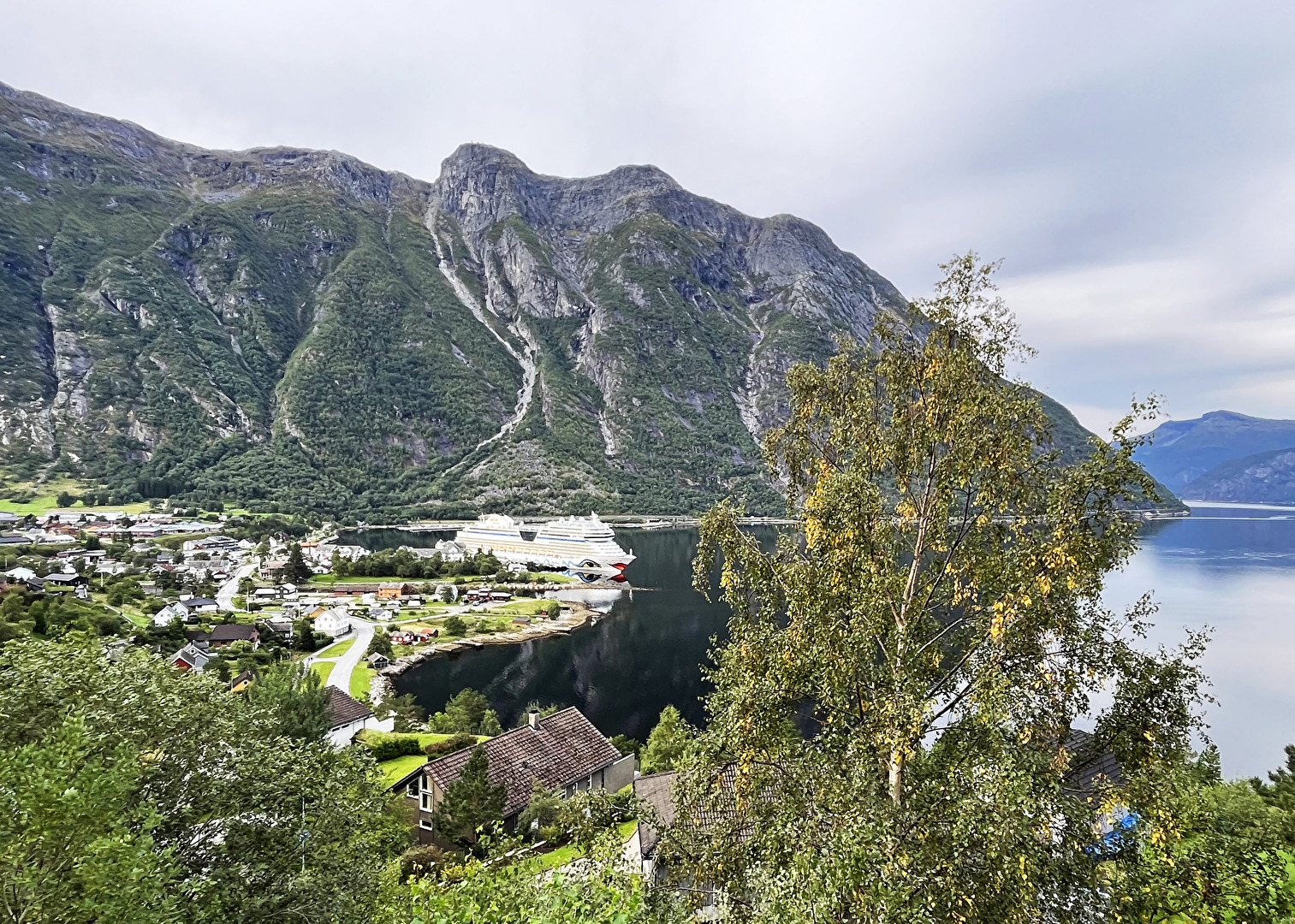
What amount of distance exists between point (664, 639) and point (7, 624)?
39062 mm

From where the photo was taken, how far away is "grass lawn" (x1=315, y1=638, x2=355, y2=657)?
42.3 metres

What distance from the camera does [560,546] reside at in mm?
89875

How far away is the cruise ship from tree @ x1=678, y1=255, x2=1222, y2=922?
7192 centimetres

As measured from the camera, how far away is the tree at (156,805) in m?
5.55

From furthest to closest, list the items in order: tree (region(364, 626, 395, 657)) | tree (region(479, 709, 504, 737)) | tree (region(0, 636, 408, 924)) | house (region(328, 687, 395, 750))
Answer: tree (region(364, 626, 395, 657))
tree (region(479, 709, 504, 737))
house (region(328, 687, 395, 750))
tree (region(0, 636, 408, 924))

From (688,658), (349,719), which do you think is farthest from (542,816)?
(688,658)

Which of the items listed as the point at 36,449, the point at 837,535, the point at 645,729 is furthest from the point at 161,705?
the point at 36,449

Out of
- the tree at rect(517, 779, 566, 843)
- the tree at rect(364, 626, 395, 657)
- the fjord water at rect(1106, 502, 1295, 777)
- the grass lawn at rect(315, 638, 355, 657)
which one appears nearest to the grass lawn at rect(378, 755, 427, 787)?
the tree at rect(517, 779, 566, 843)

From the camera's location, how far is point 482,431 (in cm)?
16850

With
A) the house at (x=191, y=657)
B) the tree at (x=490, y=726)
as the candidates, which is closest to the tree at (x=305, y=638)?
the house at (x=191, y=657)

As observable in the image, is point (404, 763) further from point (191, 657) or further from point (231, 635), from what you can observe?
point (231, 635)

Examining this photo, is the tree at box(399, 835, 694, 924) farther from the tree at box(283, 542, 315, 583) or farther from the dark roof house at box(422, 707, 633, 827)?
the tree at box(283, 542, 315, 583)

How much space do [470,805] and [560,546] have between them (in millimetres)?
73303

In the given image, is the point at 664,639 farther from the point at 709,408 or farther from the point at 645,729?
the point at 709,408
